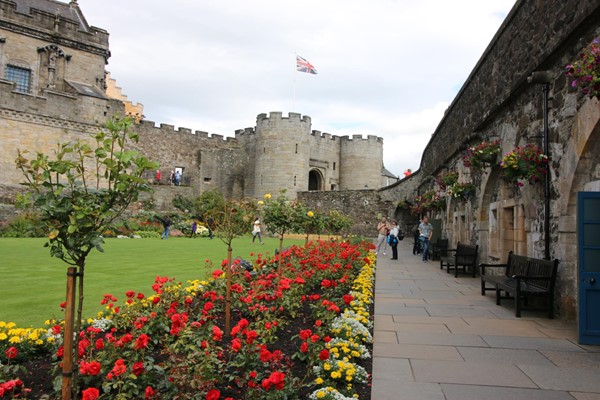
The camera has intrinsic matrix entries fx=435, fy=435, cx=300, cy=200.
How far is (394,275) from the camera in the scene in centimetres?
1094

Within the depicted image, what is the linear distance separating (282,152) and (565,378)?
104 ft

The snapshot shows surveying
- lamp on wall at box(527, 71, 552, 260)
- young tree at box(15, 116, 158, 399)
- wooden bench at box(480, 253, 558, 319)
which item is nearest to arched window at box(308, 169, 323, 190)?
wooden bench at box(480, 253, 558, 319)

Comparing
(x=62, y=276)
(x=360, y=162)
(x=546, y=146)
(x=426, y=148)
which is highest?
(x=360, y=162)

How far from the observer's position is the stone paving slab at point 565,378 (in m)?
3.59

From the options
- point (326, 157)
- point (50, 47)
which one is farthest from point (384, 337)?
point (326, 157)

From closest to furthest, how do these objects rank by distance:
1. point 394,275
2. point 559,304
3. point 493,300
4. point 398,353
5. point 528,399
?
point 528,399
point 398,353
point 559,304
point 493,300
point 394,275

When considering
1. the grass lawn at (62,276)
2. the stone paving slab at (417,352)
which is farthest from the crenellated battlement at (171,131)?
the stone paving slab at (417,352)

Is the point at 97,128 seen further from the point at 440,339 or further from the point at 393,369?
the point at 393,369

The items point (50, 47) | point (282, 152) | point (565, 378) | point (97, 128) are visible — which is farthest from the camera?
point (282, 152)

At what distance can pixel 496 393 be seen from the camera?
3.45 m

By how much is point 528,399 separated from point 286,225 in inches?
232

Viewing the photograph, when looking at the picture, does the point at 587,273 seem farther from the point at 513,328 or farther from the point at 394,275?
the point at 394,275

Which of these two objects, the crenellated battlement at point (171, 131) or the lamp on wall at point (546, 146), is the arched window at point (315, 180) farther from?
the lamp on wall at point (546, 146)

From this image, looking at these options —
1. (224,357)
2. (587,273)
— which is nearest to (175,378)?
(224,357)
